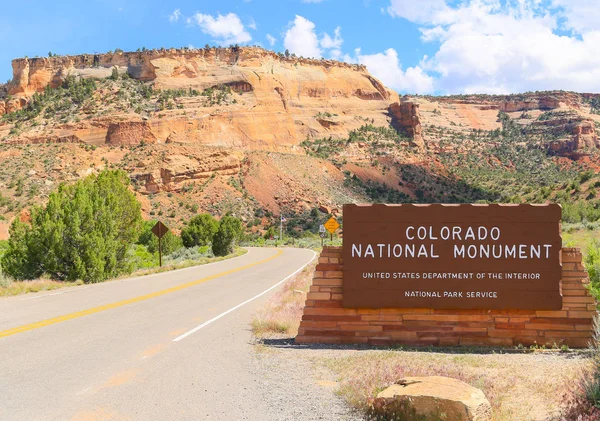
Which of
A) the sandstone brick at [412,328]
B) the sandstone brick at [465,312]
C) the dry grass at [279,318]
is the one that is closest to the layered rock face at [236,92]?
the dry grass at [279,318]

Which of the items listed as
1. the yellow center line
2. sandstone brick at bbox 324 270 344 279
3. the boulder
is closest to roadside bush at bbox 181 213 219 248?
the yellow center line

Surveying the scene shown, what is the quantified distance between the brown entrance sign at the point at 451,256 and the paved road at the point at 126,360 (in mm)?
2372

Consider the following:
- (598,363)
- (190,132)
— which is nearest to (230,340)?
(598,363)

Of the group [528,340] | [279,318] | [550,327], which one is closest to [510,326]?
[528,340]

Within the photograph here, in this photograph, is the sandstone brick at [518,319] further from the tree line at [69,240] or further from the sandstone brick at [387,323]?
the tree line at [69,240]

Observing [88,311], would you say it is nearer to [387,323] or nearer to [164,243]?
[387,323]

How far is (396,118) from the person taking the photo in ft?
386

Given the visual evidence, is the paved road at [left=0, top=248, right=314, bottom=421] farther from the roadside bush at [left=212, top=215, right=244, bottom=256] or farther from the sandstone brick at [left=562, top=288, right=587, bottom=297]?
the roadside bush at [left=212, top=215, right=244, bottom=256]

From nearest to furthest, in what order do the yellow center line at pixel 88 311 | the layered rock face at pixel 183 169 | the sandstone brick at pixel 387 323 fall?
the sandstone brick at pixel 387 323 < the yellow center line at pixel 88 311 < the layered rock face at pixel 183 169

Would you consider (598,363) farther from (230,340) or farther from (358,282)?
(230,340)

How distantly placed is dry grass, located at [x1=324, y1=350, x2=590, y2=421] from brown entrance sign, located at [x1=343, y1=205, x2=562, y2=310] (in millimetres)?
959

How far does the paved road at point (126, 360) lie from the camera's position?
6.16 metres

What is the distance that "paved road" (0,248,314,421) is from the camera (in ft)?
20.2

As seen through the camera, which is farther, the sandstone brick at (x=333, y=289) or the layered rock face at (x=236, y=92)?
the layered rock face at (x=236, y=92)
